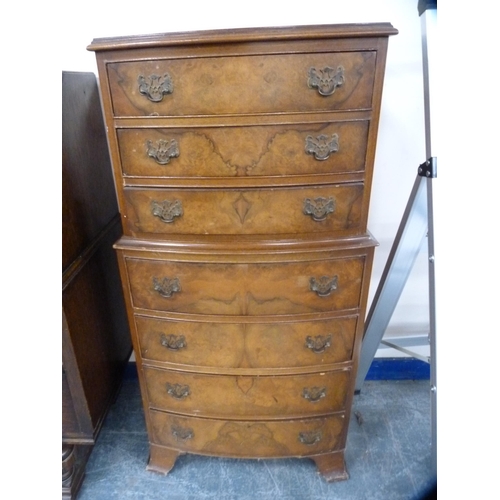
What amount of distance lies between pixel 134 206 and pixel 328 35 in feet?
2.29

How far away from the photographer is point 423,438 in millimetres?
1706

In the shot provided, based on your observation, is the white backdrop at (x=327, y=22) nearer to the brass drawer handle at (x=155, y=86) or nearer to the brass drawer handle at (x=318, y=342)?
the brass drawer handle at (x=155, y=86)

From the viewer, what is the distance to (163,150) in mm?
1079

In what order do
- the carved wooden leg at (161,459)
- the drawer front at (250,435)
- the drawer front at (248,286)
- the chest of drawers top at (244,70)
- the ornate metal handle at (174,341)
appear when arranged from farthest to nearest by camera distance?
the carved wooden leg at (161,459)
the drawer front at (250,435)
the ornate metal handle at (174,341)
the drawer front at (248,286)
the chest of drawers top at (244,70)

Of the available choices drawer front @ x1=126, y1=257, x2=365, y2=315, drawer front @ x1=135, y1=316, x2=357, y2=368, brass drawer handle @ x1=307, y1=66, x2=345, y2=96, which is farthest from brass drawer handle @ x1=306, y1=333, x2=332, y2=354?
brass drawer handle @ x1=307, y1=66, x2=345, y2=96

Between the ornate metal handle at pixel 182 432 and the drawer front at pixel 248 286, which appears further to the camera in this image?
the ornate metal handle at pixel 182 432

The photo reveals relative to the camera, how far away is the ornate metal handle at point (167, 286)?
1215 millimetres

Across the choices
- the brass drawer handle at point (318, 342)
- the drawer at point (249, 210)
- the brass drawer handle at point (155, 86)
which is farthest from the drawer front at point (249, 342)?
the brass drawer handle at point (155, 86)

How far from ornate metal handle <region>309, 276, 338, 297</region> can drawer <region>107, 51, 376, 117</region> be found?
0.49m

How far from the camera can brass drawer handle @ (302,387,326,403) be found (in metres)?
1.35

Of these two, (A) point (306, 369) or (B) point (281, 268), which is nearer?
(B) point (281, 268)

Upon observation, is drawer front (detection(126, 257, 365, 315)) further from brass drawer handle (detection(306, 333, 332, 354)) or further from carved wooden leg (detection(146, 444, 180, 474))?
carved wooden leg (detection(146, 444, 180, 474))
